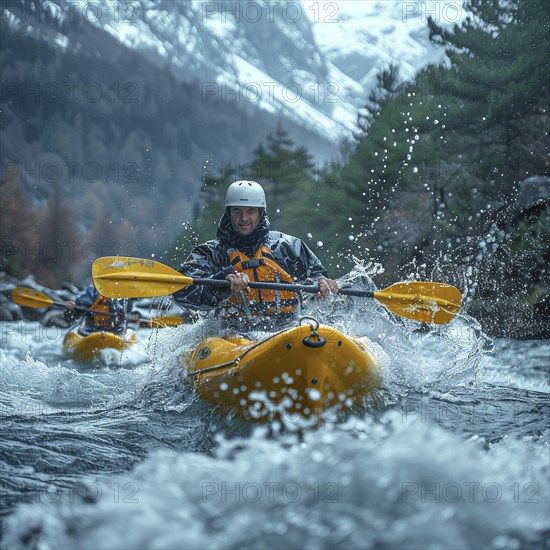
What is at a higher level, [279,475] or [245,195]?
[245,195]

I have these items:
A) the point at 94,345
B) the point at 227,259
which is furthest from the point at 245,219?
the point at 94,345

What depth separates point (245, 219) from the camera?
535 centimetres

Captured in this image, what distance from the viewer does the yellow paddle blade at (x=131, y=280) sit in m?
4.84

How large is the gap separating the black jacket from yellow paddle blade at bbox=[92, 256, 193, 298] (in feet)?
0.76

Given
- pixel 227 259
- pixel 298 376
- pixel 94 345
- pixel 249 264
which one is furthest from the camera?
pixel 94 345

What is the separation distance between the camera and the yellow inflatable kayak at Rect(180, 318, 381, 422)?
3752 mm

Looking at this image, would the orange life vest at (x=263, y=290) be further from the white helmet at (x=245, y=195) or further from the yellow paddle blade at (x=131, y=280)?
the yellow paddle blade at (x=131, y=280)

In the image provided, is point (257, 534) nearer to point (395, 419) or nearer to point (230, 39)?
point (395, 419)

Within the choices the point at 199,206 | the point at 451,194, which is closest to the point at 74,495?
the point at 451,194

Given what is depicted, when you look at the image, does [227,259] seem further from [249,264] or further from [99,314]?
[99,314]

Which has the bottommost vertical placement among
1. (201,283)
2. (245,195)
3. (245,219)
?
(201,283)

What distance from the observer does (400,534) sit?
225 cm

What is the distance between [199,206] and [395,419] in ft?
102

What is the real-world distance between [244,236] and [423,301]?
1446 millimetres
